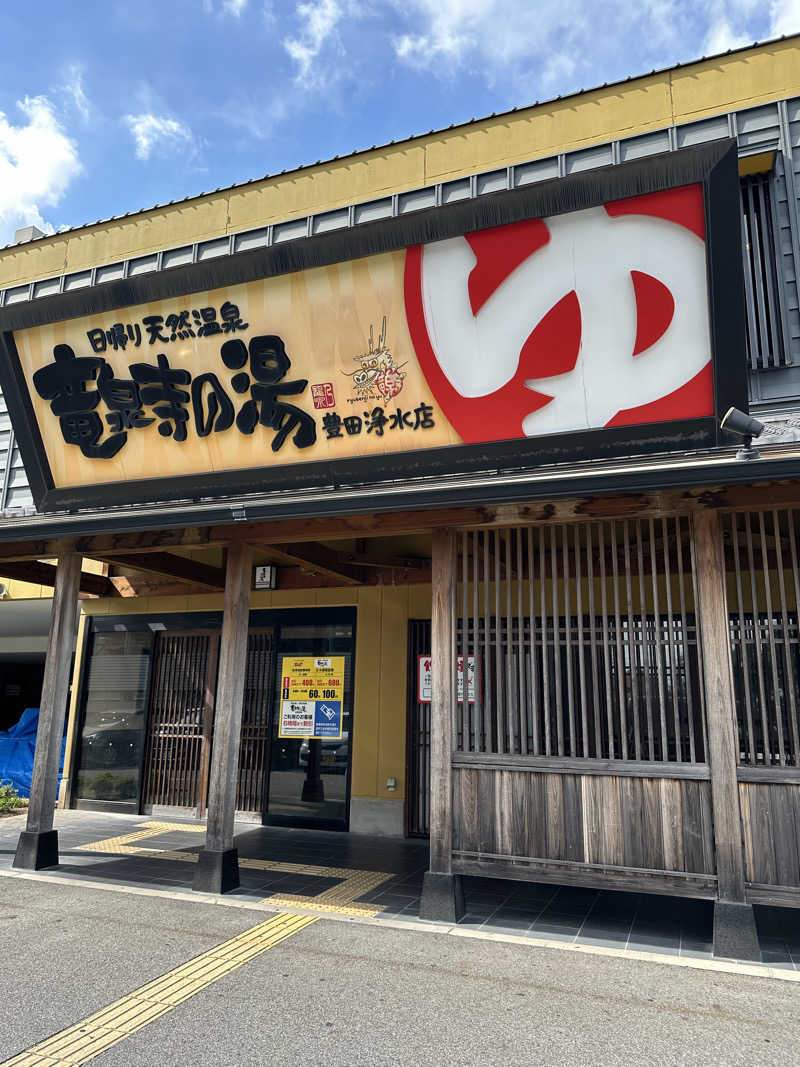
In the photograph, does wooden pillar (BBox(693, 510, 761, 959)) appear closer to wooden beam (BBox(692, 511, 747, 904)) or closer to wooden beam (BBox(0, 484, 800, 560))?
wooden beam (BBox(692, 511, 747, 904))

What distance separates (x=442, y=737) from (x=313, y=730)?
4331mm

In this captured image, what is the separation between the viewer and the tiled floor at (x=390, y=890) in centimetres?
568

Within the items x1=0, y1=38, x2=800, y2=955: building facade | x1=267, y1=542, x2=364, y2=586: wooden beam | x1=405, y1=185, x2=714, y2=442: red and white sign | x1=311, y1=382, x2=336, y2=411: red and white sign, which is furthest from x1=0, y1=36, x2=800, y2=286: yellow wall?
x1=267, y1=542, x2=364, y2=586: wooden beam

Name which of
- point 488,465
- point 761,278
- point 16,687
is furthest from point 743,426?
point 16,687

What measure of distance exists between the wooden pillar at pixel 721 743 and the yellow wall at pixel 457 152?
573 centimetres

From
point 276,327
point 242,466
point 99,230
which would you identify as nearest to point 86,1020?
point 242,466

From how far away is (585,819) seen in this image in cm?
566

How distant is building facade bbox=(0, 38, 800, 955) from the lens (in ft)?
17.7

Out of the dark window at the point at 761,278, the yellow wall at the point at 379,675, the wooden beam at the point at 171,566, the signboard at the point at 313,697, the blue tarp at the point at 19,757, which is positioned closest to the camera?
the dark window at the point at 761,278

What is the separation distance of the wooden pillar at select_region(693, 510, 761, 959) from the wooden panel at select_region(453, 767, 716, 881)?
0.12 meters

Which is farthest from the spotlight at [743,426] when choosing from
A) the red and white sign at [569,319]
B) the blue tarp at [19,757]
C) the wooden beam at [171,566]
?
the blue tarp at [19,757]

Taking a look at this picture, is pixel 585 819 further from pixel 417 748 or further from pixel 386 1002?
pixel 417 748

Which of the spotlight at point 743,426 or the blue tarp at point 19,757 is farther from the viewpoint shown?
the blue tarp at point 19,757

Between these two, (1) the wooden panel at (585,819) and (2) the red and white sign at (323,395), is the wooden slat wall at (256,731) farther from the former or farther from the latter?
(1) the wooden panel at (585,819)
